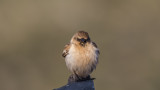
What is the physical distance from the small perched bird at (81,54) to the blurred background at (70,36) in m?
6.14

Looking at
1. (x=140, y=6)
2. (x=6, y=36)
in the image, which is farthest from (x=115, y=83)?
(x=140, y=6)

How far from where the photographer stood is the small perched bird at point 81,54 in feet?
39.6

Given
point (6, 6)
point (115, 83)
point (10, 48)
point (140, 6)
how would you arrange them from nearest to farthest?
point (115, 83), point (10, 48), point (6, 6), point (140, 6)

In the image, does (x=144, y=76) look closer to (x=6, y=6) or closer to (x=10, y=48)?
(x=10, y=48)

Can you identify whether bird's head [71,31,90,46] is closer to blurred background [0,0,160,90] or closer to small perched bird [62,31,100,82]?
small perched bird [62,31,100,82]

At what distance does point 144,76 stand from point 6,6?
590 centimetres

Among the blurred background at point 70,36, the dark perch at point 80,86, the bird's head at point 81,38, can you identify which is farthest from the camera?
the blurred background at point 70,36

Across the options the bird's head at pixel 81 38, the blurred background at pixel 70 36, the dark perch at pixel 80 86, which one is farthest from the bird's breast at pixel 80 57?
the blurred background at pixel 70 36

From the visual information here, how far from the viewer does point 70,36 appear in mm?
20203

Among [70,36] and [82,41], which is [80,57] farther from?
[70,36]

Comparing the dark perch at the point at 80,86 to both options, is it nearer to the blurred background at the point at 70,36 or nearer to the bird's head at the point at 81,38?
the bird's head at the point at 81,38

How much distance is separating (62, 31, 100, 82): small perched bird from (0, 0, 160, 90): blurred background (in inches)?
242

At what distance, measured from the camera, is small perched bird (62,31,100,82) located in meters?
12.1

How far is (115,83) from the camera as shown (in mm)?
18734
